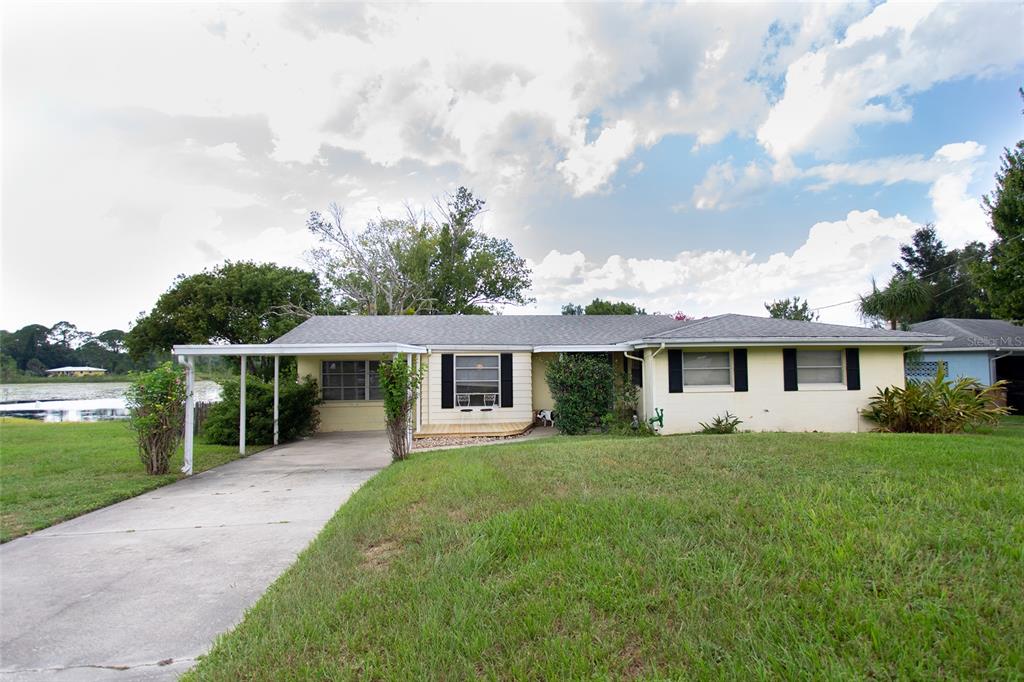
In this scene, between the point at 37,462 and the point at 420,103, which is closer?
the point at 37,462

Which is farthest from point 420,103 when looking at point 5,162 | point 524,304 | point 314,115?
point 524,304

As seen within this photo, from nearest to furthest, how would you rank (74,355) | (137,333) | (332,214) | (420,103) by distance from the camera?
(420,103) → (137,333) → (332,214) → (74,355)

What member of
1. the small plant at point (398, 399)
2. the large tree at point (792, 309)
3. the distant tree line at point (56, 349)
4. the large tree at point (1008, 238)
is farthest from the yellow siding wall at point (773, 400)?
the distant tree line at point (56, 349)

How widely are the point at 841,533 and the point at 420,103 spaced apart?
15.7m

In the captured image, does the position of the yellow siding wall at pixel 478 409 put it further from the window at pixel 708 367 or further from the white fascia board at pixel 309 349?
the window at pixel 708 367

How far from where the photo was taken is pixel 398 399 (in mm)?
8422

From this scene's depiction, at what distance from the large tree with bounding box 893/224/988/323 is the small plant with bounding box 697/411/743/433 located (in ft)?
90.1

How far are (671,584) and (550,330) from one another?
1252 centimetres

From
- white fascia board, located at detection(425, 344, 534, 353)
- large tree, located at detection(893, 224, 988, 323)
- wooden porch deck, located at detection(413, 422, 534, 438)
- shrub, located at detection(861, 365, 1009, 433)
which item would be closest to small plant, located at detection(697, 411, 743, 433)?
shrub, located at detection(861, 365, 1009, 433)

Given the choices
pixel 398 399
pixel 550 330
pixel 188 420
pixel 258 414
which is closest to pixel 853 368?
pixel 550 330

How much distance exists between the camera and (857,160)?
15281 mm

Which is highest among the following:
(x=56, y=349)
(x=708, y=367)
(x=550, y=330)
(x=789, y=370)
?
(x=56, y=349)

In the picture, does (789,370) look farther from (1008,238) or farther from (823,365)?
(1008,238)

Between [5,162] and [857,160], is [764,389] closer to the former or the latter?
[857,160]
